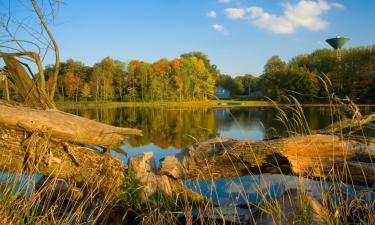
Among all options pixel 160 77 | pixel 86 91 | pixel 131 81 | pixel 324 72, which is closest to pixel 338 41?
pixel 324 72

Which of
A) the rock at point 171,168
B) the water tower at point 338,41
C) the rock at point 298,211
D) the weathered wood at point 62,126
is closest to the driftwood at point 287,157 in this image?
the rock at point 171,168

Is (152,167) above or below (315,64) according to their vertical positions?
below

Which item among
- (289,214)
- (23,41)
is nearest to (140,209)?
(289,214)

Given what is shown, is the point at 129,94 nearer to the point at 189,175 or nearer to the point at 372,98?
the point at 372,98

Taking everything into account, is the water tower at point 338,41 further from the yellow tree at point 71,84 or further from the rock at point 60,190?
the rock at point 60,190

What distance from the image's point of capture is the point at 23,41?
18.0 feet

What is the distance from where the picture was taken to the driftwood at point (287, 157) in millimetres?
5273

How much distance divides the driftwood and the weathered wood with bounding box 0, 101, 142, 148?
3.89 ft

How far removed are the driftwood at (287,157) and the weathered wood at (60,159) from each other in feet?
3.36

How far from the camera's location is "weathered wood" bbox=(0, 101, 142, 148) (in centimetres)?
480

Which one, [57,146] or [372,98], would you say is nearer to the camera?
[57,146]

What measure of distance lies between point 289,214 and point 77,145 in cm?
401

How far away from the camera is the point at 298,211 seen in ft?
9.59

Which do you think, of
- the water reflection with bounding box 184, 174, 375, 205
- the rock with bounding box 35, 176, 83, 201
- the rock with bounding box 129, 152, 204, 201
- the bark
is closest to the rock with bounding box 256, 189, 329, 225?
the water reflection with bounding box 184, 174, 375, 205
